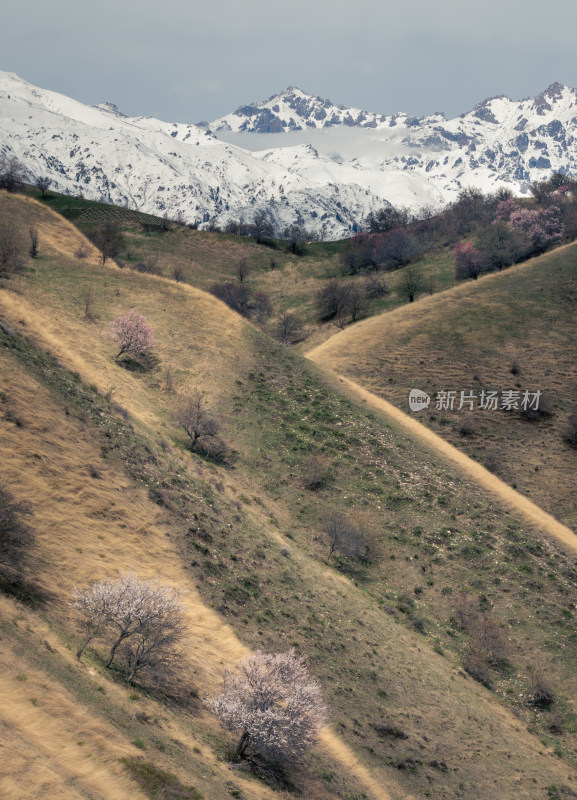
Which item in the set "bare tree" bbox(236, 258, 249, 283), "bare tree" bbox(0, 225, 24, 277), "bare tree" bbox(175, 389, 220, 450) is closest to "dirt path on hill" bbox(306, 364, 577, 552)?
"bare tree" bbox(175, 389, 220, 450)

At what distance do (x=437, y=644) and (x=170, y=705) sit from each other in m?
18.0

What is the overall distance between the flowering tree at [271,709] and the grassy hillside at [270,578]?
92 cm

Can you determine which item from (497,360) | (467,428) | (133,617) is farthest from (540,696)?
(497,360)

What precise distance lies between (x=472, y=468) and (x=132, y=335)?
1224 inches

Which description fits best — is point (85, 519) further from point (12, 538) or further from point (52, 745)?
point (52, 745)

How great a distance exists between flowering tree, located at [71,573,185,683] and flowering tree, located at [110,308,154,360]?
105 ft

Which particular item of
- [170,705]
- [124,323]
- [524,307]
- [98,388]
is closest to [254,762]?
[170,705]

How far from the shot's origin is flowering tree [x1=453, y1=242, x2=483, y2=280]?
299 ft

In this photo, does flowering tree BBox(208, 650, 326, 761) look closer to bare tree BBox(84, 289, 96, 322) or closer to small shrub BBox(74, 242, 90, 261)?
bare tree BBox(84, 289, 96, 322)


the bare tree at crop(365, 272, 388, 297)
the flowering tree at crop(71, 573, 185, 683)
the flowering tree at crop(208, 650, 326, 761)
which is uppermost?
the bare tree at crop(365, 272, 388, 297)

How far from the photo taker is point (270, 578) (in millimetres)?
29406

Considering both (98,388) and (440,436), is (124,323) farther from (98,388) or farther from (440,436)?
(440,436)

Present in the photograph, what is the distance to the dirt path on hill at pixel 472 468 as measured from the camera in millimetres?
43312

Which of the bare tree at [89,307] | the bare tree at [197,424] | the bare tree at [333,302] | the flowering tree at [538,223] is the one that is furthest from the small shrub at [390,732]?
the flowering tree at [538,223]
